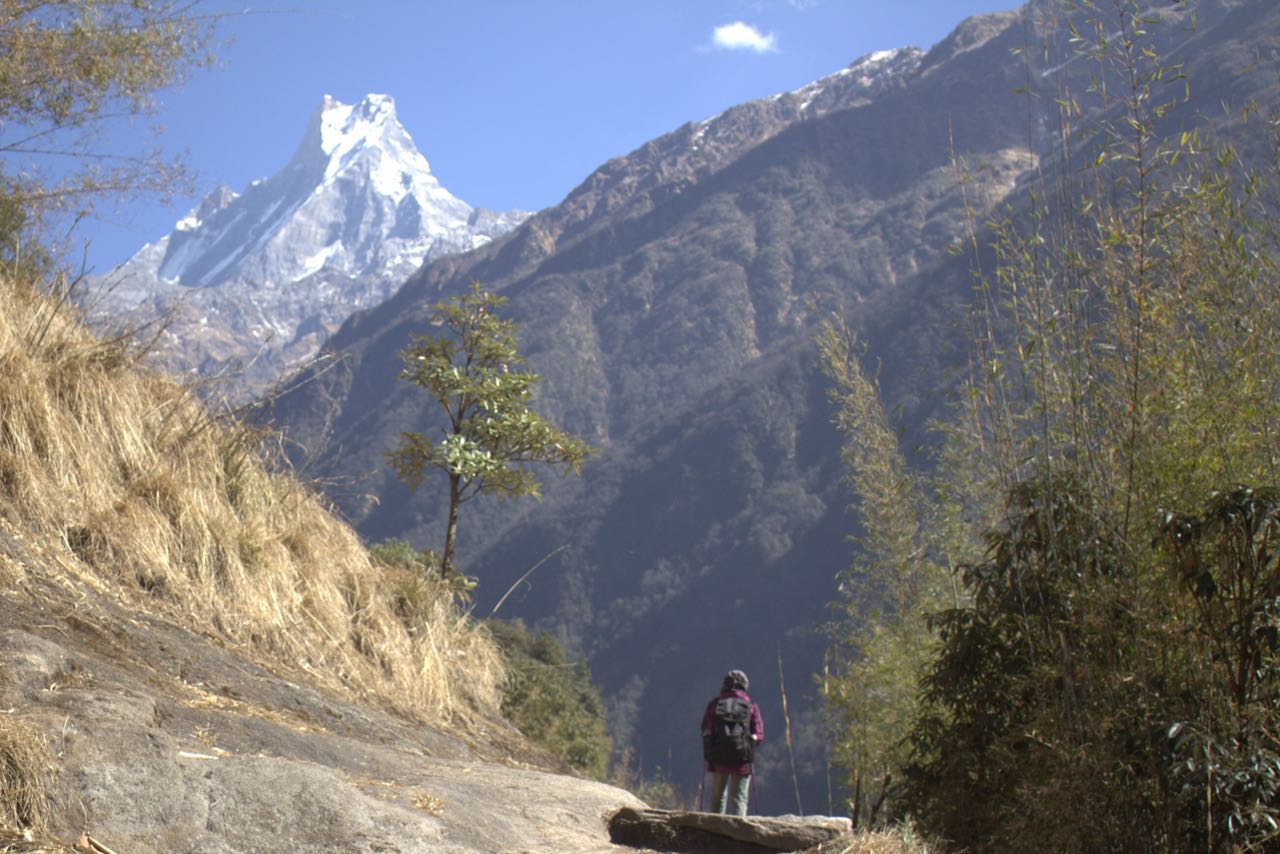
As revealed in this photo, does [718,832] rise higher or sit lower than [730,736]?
lower

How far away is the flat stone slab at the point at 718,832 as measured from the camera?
209 inches

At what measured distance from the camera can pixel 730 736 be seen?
8258 millimetres

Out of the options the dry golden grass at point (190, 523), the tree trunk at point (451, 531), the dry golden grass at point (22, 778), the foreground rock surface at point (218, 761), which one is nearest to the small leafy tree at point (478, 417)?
the tree trunk at point (451, 531)

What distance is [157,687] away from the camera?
4703 mm

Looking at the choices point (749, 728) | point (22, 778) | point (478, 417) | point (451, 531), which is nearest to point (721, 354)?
point (478, 417)

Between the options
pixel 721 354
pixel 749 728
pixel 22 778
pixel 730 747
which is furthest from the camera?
pixel 721 354

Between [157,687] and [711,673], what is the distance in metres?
70.5

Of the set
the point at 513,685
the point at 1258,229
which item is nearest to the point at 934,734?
the point at 1258,229

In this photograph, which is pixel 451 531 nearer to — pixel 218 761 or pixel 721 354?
pixel 218 761

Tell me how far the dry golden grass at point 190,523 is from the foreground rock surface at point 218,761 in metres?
0.48

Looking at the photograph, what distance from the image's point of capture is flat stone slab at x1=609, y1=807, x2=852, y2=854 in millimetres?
5301

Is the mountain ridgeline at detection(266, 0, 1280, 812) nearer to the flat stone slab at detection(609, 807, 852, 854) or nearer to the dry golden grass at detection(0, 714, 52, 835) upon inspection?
the flat stone slab at detection(609, 807, 852, 854)

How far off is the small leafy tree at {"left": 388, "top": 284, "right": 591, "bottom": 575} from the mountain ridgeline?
775 mm

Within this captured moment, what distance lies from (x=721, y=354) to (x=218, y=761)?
116 metres
